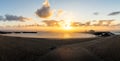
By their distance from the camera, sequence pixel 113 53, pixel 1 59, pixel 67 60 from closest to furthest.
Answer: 1. pixel 67 60
2. pixel 1 59
3. pixel 113 53

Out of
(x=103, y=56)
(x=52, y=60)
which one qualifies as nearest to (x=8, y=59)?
(x=52, y=60)

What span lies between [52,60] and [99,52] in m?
8.02

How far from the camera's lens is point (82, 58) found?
2020 cm

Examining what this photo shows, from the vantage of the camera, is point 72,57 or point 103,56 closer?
point 72,57

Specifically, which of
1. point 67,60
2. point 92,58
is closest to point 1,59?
point 67,60

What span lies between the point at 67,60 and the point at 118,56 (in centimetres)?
694

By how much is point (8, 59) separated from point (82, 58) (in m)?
8.07

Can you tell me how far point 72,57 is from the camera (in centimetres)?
2033

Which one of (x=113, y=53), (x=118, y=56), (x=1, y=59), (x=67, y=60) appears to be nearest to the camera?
(x=67, y=60)

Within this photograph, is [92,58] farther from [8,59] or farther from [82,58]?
[8,59]

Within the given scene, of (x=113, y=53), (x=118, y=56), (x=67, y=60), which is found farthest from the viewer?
(x=113, y=53)

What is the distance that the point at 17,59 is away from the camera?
2300 cm

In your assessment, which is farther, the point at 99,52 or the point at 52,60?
the point at 99,52

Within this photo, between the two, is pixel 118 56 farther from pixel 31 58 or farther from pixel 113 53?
pixel 31 58
